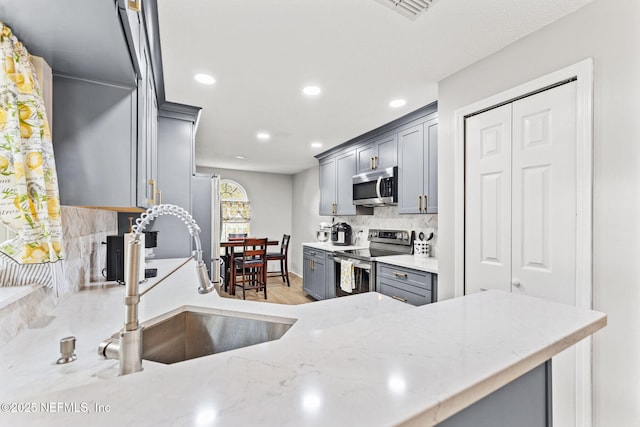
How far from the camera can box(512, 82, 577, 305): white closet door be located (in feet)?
4.81

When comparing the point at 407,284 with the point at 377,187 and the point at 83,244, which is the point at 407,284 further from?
the point at 83,244

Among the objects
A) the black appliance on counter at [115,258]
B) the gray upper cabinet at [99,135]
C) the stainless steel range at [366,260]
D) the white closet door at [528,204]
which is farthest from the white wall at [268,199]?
the white closet door at [528,204]

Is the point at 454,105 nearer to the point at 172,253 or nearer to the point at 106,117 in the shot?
the point at 106,117

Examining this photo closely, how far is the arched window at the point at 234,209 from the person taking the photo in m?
6.31

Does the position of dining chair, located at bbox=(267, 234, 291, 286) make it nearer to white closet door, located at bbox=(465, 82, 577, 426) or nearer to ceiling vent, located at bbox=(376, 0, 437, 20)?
white closet door, located at bbox=(465, 82, 577, 426)

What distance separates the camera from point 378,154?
138 inches

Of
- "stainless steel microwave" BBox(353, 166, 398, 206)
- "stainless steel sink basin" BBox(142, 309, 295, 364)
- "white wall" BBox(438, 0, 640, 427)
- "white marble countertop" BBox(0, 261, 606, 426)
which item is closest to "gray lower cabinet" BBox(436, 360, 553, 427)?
"white marble countertop" BBox(0, 261, 606, 426)

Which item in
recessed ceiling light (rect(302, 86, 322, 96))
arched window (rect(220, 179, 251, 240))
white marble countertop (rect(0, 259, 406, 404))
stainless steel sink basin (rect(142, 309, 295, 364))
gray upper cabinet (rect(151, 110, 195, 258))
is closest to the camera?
white marble countertop (rect(0, 259, 406, 404))

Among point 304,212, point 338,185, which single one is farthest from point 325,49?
point 304,212

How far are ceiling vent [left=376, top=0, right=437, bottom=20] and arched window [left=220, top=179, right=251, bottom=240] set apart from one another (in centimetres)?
544

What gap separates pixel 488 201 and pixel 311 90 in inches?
61.5

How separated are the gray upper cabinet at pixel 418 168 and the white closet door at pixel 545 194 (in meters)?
1.00

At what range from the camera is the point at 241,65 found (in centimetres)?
199

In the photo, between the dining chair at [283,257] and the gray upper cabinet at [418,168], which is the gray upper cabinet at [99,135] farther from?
the dining chair at [283,257]
